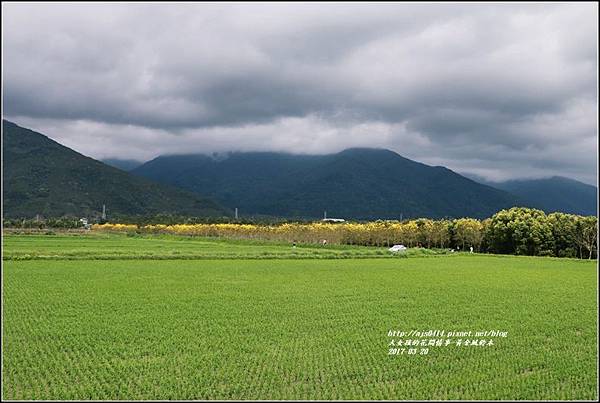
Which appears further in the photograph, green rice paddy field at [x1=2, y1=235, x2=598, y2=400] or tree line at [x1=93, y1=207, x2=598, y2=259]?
tree line at [x1=93, y1=207, x2=598, y2=259]

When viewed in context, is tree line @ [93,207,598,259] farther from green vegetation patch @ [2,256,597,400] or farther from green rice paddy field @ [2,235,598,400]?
green vegetation patch @ [2,256,597,400]

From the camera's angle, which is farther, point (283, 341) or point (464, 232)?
point (464, 232)

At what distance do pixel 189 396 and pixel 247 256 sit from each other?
144 ft

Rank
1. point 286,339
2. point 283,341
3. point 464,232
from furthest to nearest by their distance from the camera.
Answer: point 464,232
point 286,339
point 283,341

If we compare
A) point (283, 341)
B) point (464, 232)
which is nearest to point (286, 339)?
point (283, 341)

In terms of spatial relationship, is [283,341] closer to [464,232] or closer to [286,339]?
[286,339]

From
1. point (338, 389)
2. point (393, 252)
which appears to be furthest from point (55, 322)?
point (393, 252)

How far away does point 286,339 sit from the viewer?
15.3m

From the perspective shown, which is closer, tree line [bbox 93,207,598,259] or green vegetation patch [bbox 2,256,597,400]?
green vegetation patch [bbox 2,256,597,400]

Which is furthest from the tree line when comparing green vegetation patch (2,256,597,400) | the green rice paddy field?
green vegetation patch (2,256,597,400)

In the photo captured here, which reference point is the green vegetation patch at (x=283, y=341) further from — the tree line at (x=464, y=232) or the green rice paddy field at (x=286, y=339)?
the tree line at (x=464, y=232)

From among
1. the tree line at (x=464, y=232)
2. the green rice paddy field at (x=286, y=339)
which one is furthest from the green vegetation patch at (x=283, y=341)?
the tree line at (x=464, y=232)

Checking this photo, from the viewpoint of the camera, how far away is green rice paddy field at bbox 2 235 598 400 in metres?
10.9

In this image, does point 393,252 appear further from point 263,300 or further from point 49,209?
point 49,209
